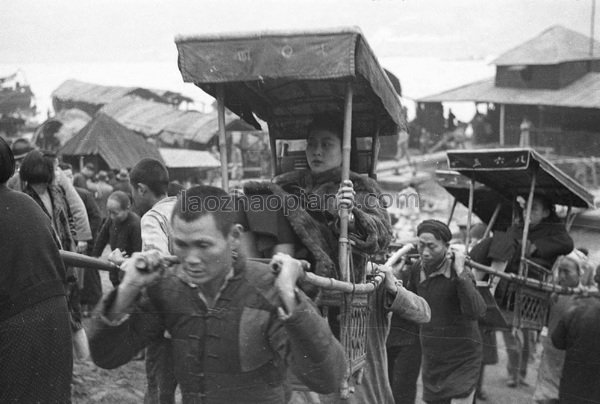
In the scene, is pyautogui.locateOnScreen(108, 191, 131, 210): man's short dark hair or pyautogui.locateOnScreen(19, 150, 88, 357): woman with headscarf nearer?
pyautogui.locateOnScreen(19, 150, 88, 357): woman with headscarf

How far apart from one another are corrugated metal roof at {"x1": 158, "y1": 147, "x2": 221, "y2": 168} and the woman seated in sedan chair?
31.6 feet

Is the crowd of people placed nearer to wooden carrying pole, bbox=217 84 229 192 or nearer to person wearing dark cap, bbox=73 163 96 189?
wooden carrying pole, bbox=217 84 229 192

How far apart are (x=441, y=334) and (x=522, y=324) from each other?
1735mm

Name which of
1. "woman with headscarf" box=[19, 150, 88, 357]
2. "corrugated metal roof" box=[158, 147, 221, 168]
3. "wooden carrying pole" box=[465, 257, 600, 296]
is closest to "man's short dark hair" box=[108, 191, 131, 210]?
"woman with headscarf" box=[19, 150, 88, 357]

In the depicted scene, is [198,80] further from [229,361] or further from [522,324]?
[522,324]

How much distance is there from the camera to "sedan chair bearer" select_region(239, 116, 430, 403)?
3875 millimetres

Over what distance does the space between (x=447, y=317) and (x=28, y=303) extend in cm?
311

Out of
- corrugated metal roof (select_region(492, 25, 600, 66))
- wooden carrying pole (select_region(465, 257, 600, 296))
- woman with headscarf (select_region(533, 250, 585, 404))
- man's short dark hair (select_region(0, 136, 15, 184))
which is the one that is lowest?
woman with headscarf (select_region(533, 250, 585, 404))

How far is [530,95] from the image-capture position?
24.1m

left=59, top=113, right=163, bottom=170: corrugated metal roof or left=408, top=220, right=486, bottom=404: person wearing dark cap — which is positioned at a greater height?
left=59, top=113, right=163, bottom=170: corrugated metal roof

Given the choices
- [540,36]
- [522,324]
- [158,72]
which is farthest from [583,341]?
[540,36]

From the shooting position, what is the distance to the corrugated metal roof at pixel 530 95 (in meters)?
21.3

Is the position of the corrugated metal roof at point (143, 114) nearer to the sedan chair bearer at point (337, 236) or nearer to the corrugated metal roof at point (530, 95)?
the corrugated metal roof at point (530, 95)

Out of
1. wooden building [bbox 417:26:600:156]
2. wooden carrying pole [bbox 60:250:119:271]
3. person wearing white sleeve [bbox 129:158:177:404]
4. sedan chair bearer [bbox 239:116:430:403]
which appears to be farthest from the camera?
wooden building [bbox 417:26:600:156]
